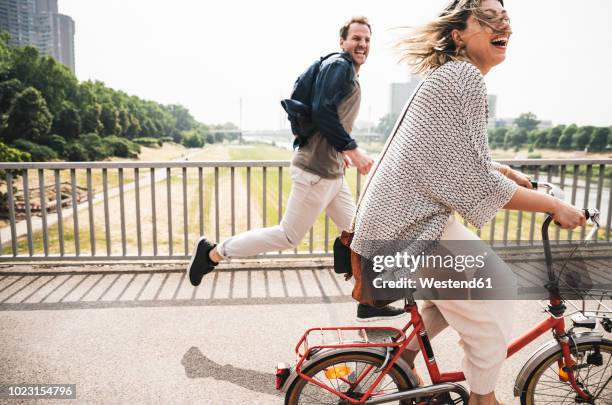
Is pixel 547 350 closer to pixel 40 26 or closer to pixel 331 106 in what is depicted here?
pixel 331 106

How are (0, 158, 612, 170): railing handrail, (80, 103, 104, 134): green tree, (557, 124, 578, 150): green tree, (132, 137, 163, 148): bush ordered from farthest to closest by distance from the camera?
(132, 137, 163, 148): bush → (80, 103, 104, 134): green tree → (557, 124, 578, 150): green tree → (0, 158, 612, 170): railing handrail

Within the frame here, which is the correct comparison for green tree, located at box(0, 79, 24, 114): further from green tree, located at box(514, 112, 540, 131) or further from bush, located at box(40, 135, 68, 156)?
green tree, located at box(514, 112, 540, 131)

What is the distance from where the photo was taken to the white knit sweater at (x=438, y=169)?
1790 millimetres

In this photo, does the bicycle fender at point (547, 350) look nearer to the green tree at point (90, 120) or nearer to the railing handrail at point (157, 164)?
the railing handrail at point (157, 164)

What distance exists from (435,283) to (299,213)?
182 centimetres

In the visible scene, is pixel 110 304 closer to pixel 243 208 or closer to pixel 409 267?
pixel 409 267

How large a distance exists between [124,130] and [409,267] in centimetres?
8009

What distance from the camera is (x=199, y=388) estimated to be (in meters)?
2.97

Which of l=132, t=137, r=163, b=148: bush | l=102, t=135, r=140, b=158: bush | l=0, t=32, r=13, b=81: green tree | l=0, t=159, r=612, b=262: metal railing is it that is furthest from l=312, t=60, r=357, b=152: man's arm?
l=132, t=137, r=163, b=148: bush

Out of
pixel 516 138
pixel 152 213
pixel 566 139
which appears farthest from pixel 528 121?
pixel 152 213

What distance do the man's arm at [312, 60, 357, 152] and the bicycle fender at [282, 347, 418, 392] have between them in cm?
152

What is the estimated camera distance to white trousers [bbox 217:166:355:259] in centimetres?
374

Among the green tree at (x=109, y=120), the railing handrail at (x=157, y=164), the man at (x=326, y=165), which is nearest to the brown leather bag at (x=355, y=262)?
the man at (x=326, y=165)

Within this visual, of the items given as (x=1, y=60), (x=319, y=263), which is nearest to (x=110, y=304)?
(x=319, y=263)
